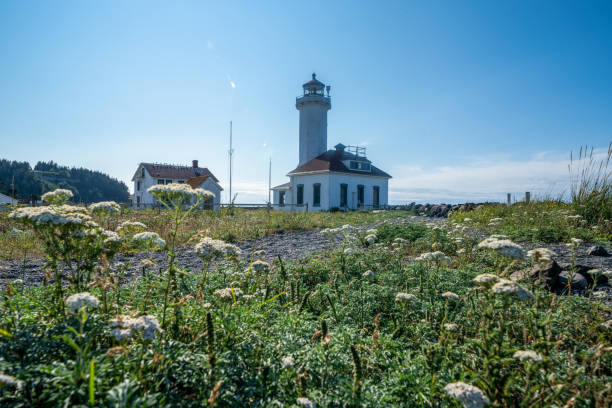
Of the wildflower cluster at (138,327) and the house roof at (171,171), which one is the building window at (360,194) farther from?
the wildflower cluster at (138,327)

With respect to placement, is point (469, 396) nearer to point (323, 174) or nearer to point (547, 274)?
point (547, 274)

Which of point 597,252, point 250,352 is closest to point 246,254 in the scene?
point 250,352

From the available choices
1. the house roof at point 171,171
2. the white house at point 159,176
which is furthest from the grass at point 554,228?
the house roof at point 171,171

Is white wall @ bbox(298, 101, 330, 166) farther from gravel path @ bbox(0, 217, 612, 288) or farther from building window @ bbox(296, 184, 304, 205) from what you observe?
gravel path @ bbox(0, 217, 612, 288)

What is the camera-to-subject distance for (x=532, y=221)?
9.33 meters

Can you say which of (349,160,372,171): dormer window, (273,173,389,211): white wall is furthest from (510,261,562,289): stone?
(349,160,372,171): dormer window

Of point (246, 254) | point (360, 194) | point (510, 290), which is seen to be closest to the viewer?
point (510, 290)

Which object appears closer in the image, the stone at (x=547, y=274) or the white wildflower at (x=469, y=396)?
the white wildflower at (x=469, y=396)

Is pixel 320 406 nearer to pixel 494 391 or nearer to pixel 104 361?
A: pixel 494 391

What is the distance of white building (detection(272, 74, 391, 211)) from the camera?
97.0 feet

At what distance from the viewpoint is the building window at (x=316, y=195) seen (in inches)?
1182

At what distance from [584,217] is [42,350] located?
39.8 ft

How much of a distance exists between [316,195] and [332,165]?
3214 millimetres

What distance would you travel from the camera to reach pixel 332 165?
29797 millimetres
